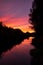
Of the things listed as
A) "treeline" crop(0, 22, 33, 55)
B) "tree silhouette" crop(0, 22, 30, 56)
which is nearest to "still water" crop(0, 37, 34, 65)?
"tree silhouette" crop(0, 22, 30, 56)

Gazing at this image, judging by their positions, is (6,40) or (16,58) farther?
(6,40)

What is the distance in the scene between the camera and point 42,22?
39344 millimetres

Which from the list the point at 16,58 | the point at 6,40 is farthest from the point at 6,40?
the point at 16,58

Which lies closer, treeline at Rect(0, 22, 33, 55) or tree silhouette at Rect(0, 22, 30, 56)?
tree silhouette at Rect(0, 22, 30, 56)

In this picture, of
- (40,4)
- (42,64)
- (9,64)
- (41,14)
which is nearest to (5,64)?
(9,64)

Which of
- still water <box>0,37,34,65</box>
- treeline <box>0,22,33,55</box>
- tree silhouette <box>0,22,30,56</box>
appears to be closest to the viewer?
still water <box>0,37,34,65</box>

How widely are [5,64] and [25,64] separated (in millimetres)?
2010

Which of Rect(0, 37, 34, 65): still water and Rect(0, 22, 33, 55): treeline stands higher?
Rect(0, 22, 33, 55): treeline

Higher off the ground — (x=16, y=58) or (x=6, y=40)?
(x=6, y=40)

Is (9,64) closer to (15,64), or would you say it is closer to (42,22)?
(15,64)

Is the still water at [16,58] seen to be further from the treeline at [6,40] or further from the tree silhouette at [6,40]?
the treeline at [6,40]

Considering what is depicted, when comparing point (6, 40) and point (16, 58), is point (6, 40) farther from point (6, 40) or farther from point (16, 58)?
point (16, 58)

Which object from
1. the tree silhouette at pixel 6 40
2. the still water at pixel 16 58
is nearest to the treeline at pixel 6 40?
the tree silhouette at pixel 6 40

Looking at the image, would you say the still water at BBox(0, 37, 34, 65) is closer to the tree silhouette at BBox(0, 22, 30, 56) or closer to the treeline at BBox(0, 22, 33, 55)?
the tree silhouette at BBox(0, 22, 30, 56)
